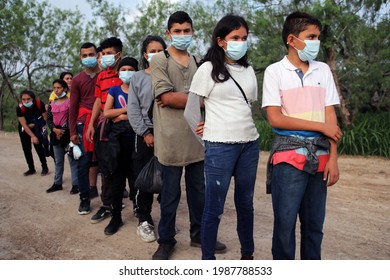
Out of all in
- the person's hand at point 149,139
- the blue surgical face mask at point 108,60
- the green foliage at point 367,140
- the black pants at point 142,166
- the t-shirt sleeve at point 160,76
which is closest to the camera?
the t-shirt sleeve at point 160,76

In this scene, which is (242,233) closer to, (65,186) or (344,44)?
(65,186)

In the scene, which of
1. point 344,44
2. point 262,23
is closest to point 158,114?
point 262,23

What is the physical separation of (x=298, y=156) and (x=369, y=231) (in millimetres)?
2134

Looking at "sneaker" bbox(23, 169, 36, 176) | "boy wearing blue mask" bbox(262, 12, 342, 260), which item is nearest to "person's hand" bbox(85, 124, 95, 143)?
"boy wearing blue mask" bbox(262, 12, 342, 260)

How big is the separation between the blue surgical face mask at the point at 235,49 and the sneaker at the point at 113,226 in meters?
2.28

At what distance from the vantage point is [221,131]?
9.41ft

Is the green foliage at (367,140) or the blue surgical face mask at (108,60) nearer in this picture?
the blue surgical face mask at (108,60)

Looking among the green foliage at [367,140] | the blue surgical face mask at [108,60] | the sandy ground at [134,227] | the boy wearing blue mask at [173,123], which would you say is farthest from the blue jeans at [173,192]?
the green foliage at [367,140]

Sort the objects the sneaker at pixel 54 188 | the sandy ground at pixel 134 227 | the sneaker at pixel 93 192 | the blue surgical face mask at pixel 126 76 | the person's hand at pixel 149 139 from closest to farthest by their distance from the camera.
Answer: the sandy ground at pixel 134 227
the person's hand at pixel 149 139
the blue surgical face mask at pixel 126 76
the sneaker at pixel 93 192
the sneaker at pixel 54 188

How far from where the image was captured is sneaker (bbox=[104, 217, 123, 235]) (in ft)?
13.6

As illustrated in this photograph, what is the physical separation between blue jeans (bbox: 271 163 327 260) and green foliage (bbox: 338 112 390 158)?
19.8 ft

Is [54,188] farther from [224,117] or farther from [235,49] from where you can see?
[235,49]

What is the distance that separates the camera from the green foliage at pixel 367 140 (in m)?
8.10

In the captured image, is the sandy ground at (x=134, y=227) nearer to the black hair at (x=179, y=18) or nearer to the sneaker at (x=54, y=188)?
the sneaker at (x=54, y=188)
